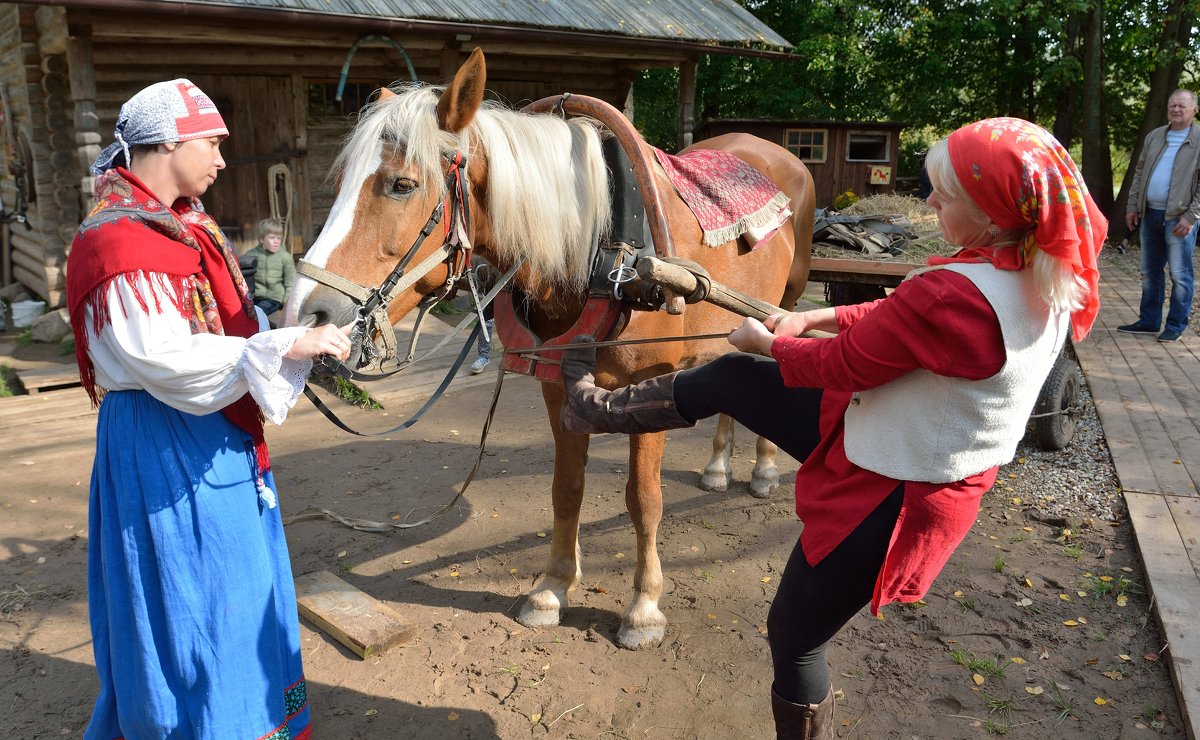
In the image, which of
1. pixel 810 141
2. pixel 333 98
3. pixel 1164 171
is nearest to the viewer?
pixel 1164 171

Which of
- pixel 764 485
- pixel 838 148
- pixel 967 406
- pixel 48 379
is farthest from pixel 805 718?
pixel 838 148

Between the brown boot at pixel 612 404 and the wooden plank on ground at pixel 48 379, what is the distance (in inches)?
203

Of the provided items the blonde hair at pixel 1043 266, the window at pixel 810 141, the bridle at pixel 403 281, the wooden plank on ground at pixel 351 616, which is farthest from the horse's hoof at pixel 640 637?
the window at pixel 810 141

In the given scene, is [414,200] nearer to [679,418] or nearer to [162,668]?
[679,418]

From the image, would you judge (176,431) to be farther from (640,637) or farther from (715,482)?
(715,482)

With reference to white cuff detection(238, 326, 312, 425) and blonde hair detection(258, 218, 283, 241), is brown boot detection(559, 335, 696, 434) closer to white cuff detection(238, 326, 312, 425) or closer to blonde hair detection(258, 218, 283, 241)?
white cuff detection(238, 326, 312, 425)

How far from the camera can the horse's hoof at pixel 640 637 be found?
9.32 ft

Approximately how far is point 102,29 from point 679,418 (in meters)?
6.67

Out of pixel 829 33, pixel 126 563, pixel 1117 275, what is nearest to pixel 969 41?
pixel 829 33

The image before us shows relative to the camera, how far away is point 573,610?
308 cm

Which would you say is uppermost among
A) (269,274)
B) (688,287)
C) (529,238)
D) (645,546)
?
(529,238)

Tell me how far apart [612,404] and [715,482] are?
83.8 inches

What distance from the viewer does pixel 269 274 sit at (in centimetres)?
641

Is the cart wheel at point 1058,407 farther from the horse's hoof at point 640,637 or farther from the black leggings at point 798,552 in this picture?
the black leggings at point 798,552
